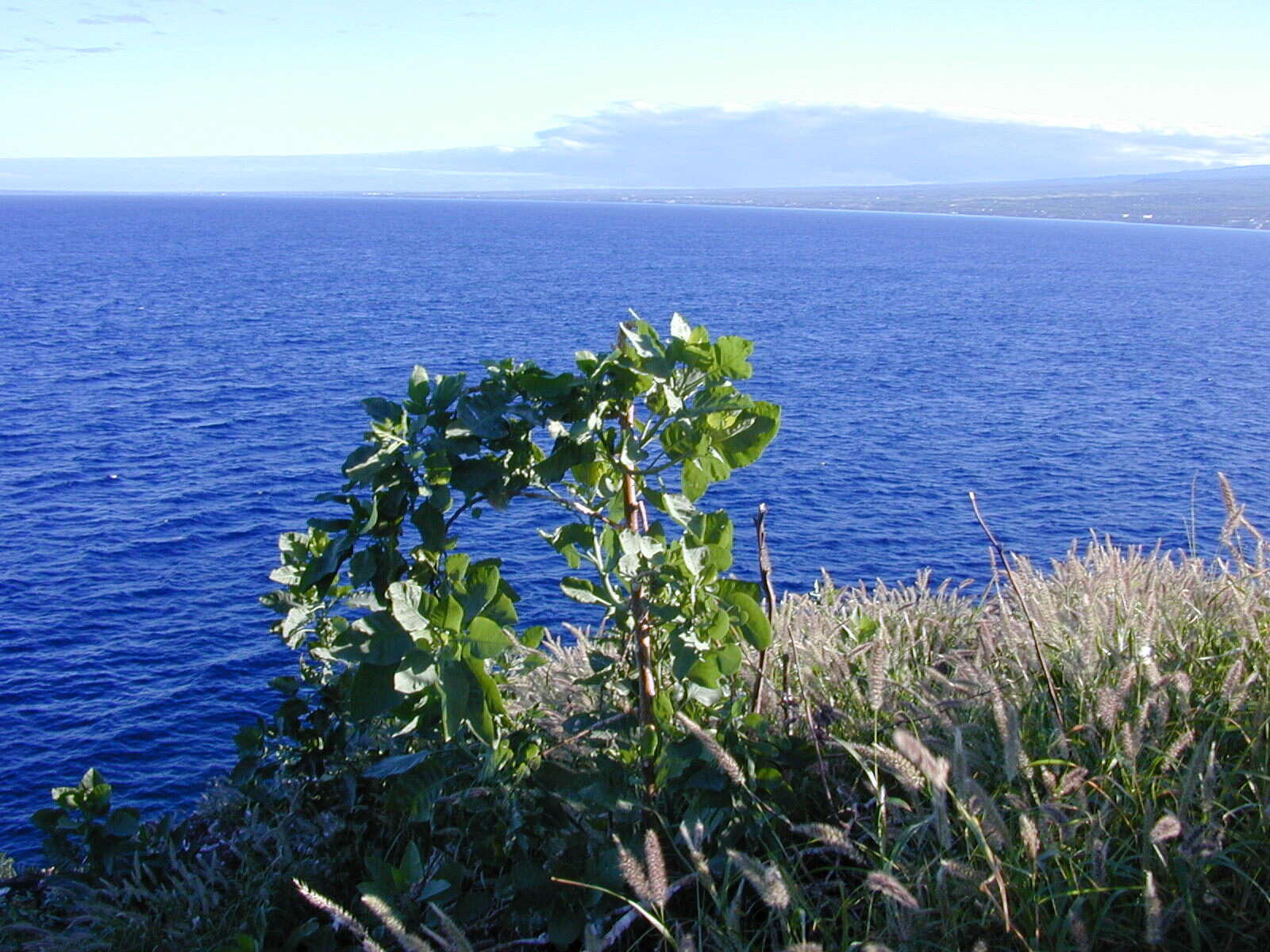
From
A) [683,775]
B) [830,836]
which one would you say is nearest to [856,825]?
[683,775]

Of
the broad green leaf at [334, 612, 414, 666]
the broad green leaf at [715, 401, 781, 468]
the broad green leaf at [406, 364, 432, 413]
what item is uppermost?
the broad green leaf at [406, 364, 432, 413]

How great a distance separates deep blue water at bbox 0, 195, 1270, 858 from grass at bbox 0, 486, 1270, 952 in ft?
45.3

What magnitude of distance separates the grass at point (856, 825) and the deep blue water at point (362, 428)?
45.3 feet

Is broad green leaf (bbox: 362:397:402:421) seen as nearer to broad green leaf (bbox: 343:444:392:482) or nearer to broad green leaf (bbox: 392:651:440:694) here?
broad green leaf (bbox: 343:444:392:482)

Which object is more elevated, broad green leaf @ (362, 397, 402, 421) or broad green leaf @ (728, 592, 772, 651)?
broad green leaf @ (362, 397, 402, 421)

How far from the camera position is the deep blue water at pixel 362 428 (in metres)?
30.0

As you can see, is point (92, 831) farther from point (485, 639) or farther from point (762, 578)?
point (762, 578)

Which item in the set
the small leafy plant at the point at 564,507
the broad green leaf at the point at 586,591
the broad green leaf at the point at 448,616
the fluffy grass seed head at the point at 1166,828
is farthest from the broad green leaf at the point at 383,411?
the fluffy grass seed head at the point at 1166,828

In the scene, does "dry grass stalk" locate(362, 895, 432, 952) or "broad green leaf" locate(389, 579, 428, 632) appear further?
"broad green leaf" locate(389, 579, 428, 632)

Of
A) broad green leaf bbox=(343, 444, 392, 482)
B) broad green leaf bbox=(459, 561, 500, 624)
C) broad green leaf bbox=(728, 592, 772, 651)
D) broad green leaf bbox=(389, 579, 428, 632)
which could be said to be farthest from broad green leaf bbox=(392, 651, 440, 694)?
broad green leaf bbox=(728, 592, 772, 651)

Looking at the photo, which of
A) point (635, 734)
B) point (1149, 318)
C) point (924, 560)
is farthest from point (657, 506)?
point (1149, 318)

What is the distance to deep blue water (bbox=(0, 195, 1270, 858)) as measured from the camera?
1180 inches

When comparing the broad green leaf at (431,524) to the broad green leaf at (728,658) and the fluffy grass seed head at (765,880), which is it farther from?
the fluffy grass seed head at (765,880)

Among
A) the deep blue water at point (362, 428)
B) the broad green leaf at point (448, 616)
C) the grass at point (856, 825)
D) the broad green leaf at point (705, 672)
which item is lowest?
the deep blue water at point (362, 428)
